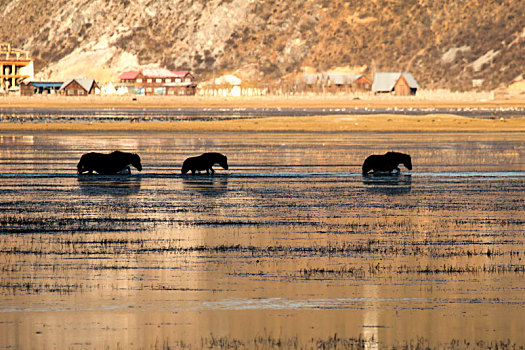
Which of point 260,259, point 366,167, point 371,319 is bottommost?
point 371,319

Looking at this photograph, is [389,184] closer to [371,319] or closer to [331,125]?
[371,319]

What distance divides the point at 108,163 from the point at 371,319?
81.2ft

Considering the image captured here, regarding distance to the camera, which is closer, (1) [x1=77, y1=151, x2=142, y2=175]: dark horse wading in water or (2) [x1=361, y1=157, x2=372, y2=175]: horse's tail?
(1) [x1=77, y1=151, x2=142, y2=175]: dark horse wading in water

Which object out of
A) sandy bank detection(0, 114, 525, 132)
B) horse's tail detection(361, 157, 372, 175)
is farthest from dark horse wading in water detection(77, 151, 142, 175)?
sandy bank detection(0, 114, 525, 132)

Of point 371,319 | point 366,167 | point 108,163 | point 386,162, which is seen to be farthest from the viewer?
point 386,162

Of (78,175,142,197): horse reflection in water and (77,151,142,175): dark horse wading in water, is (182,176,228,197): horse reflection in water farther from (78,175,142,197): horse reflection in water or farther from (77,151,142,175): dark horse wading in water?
(77,151,142,175): dark horse wading in water

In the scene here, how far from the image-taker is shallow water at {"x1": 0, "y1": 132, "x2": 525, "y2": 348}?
1290cm

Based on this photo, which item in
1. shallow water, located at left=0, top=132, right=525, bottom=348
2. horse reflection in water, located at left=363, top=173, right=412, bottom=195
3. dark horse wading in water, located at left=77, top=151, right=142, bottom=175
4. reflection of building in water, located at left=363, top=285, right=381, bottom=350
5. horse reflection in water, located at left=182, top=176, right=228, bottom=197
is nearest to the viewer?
reflection of building in water, located at left=363, top=285, right=381, bottom=350

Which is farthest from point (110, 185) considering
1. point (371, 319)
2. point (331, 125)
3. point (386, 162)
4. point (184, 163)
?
point (331, 125)

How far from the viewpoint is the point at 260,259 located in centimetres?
1842

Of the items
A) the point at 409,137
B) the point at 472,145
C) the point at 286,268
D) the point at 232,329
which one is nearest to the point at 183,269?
the point at 286,268

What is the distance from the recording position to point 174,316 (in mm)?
13609

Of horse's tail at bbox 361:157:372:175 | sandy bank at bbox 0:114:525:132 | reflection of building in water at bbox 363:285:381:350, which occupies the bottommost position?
reflection of building in water at bbox 363:285:381:350

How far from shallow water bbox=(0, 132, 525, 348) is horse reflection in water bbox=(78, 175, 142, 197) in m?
0.07
